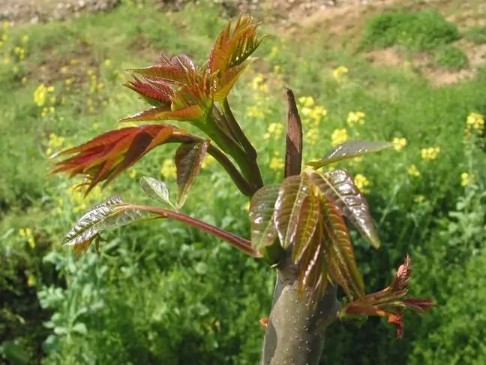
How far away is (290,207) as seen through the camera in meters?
0.78

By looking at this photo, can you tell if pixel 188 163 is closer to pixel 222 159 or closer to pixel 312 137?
pixel 222 159

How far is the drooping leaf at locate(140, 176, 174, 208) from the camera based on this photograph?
113cm

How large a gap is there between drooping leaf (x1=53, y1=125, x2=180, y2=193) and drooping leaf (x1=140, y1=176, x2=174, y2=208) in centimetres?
33

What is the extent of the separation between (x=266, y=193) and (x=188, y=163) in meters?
0.10

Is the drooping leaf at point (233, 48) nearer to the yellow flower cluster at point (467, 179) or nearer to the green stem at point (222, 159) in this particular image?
the green stem at point (222, 159)

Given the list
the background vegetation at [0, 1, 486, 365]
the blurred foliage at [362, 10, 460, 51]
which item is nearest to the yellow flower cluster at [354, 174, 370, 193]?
the background vegetation at [0, 1, 486, 365]

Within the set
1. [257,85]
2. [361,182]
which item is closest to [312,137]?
[361,182]

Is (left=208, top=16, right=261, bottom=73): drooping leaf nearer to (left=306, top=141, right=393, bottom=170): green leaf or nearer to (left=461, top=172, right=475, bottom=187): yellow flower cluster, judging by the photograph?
(left=306, top=141, right=393, bottom=170): green leaf

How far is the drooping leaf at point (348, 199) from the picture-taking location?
0.77 meters

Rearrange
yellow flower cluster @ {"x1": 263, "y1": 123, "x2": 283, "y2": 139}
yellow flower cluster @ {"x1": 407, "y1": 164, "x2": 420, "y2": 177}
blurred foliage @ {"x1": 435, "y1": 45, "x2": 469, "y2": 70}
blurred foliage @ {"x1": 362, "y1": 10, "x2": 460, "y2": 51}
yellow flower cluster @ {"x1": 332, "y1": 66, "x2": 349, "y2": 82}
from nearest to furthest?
yellow flower cluster @ {"x1": 407, "y1": 164, "x2": 420, "y2": 177}
yellow flower cluster @ {"x1": 263, "y1": 123, "x2": 283, "y2": 139}
yellow flower cluster @ {"x1": 332, "y1": 66, "x2": 349, "y2": 82}
blurred foliage @ {"x1": 435, "y1": 45, "x2": 469, "y2": 70}
blurred foliage @ {"x1": 362, "y1": 10, "x2": 460, "y2": 51}

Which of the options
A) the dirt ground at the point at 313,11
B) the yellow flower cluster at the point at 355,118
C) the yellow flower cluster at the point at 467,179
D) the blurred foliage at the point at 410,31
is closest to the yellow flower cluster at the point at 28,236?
the yellow flower cluster at the point at 355,118

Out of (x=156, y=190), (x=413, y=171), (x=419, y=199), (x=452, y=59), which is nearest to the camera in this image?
(x=156, y=190)

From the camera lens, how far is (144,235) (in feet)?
11.8

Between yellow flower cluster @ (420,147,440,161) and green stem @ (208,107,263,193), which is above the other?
green stem @ (208,107,263,193)
